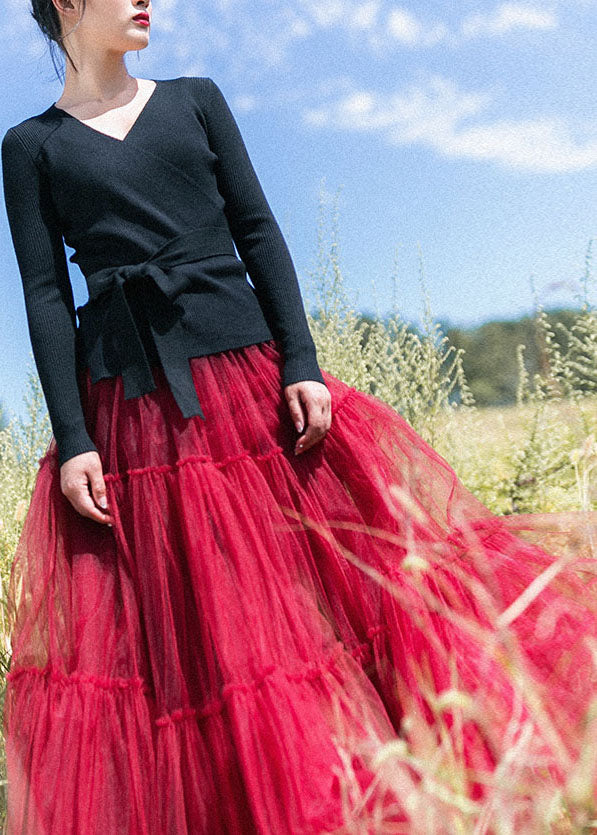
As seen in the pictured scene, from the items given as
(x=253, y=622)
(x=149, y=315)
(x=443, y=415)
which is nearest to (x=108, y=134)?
(x=149, y=315)

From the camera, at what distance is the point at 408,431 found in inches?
66.3

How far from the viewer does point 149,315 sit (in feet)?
5.19

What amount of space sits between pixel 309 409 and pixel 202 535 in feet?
1.10

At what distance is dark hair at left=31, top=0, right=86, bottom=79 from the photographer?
5.83 ft

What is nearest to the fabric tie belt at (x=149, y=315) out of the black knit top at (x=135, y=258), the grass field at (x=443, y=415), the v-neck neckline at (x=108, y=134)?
the black knit top at (x=135, y=258)

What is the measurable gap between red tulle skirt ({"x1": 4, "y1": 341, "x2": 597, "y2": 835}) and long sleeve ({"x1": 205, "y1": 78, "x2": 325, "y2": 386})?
11cm

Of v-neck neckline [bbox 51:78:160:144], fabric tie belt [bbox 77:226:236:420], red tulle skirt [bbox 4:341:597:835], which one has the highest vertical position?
v-neck neckline [bbox 51:78:160:144]

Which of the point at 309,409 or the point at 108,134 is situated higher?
the point at 108,134

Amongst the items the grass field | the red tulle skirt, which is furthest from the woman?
the grass field

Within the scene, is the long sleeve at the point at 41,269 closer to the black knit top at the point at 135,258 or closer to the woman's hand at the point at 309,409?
the black knit top at the point at 135,258

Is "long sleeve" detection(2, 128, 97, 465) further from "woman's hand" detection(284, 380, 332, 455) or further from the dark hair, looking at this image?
"woman's hand" detection(284, 380, 332, 455)

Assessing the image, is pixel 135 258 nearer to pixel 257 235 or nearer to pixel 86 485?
pixel 257 235

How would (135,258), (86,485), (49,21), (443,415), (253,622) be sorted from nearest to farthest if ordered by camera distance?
(253,622) < (86,485) < (135,258) < (49,21) < (443,415)

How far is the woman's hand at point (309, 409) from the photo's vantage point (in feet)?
5.08
